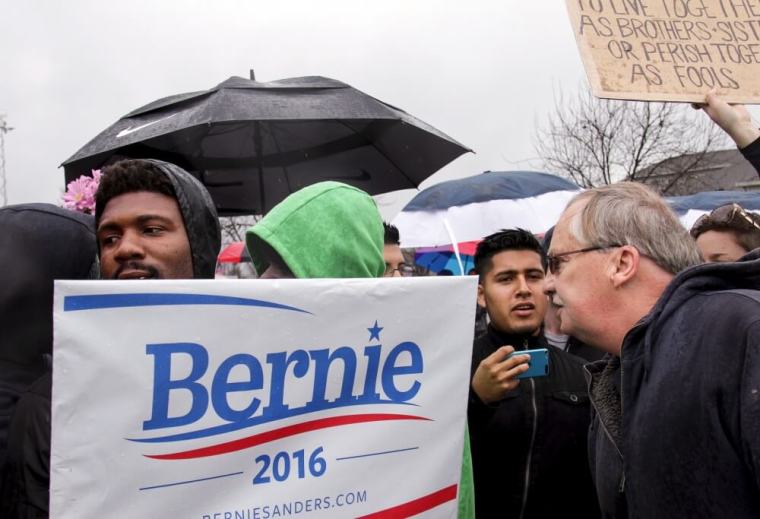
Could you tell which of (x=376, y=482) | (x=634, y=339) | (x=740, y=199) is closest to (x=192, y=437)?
(x=376, y=482)

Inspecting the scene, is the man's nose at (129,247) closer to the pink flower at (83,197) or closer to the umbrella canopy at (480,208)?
the pink flower at (83,197)

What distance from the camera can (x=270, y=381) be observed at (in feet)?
4.73

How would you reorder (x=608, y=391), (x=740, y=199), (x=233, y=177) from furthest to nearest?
(x=740, y=199) < (x=233, y=177) < (x=608, y=391)

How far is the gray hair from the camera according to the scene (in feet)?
5.86

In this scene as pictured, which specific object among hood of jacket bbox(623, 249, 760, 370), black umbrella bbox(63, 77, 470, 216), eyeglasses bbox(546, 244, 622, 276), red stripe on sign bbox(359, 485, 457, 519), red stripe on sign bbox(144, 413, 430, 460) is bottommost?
red stripe on sign bbox(359, 485, 457, 519)

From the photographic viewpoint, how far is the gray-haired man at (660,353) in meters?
1.36

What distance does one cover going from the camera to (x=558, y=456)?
254cm

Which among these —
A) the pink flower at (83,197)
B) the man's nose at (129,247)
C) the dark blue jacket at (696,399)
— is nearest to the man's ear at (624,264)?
the dark blue jacket at (696,399)

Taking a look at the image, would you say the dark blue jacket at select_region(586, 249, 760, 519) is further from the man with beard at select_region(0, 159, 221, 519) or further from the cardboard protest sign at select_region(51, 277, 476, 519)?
the man with beard at select_region(0, 159, 221, 519)

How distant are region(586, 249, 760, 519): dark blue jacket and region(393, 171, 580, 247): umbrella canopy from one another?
3822 mm

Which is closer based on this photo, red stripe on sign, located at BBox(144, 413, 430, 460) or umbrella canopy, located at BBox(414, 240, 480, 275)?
red stripe on sign, located at BBox(144, 413, 430, 460)

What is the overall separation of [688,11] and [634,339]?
1.67m

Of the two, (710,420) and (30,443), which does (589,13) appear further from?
(30,443)

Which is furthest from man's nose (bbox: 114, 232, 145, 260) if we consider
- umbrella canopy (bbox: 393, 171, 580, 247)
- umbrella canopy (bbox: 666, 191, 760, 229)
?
umbrella canopy (bbox: 666, 191, 760, 229)
